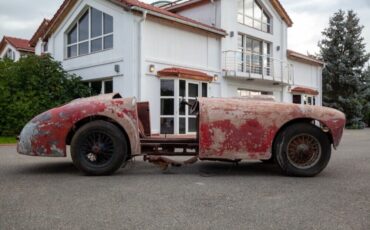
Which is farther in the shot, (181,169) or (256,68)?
(256,68)

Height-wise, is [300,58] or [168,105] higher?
[300,58]

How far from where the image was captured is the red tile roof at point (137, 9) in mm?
15398

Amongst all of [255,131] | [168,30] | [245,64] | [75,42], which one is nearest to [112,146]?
[255,131]

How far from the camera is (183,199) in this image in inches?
172

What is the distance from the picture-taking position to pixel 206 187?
511 centimetres

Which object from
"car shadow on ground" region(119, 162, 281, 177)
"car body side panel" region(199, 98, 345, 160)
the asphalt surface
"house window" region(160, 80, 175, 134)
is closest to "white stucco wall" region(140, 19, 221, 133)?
"house window" region(160, 80, 175, 134)

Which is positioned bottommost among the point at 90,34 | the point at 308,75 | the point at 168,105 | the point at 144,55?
the point at 168,105

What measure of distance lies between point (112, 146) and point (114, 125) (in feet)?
1.10

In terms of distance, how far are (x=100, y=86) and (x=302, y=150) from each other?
12.9 metres

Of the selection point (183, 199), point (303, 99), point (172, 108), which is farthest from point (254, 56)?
point (183, 199)

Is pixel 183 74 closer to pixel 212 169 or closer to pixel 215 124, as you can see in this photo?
pixel 212 169

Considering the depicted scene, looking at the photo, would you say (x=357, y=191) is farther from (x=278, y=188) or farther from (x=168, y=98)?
(x=168, y=98)

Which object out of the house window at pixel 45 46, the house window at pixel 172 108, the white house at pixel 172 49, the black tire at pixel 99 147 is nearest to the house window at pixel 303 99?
the white house at pixel 172 49

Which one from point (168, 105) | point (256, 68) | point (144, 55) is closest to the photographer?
point (144, 55)
